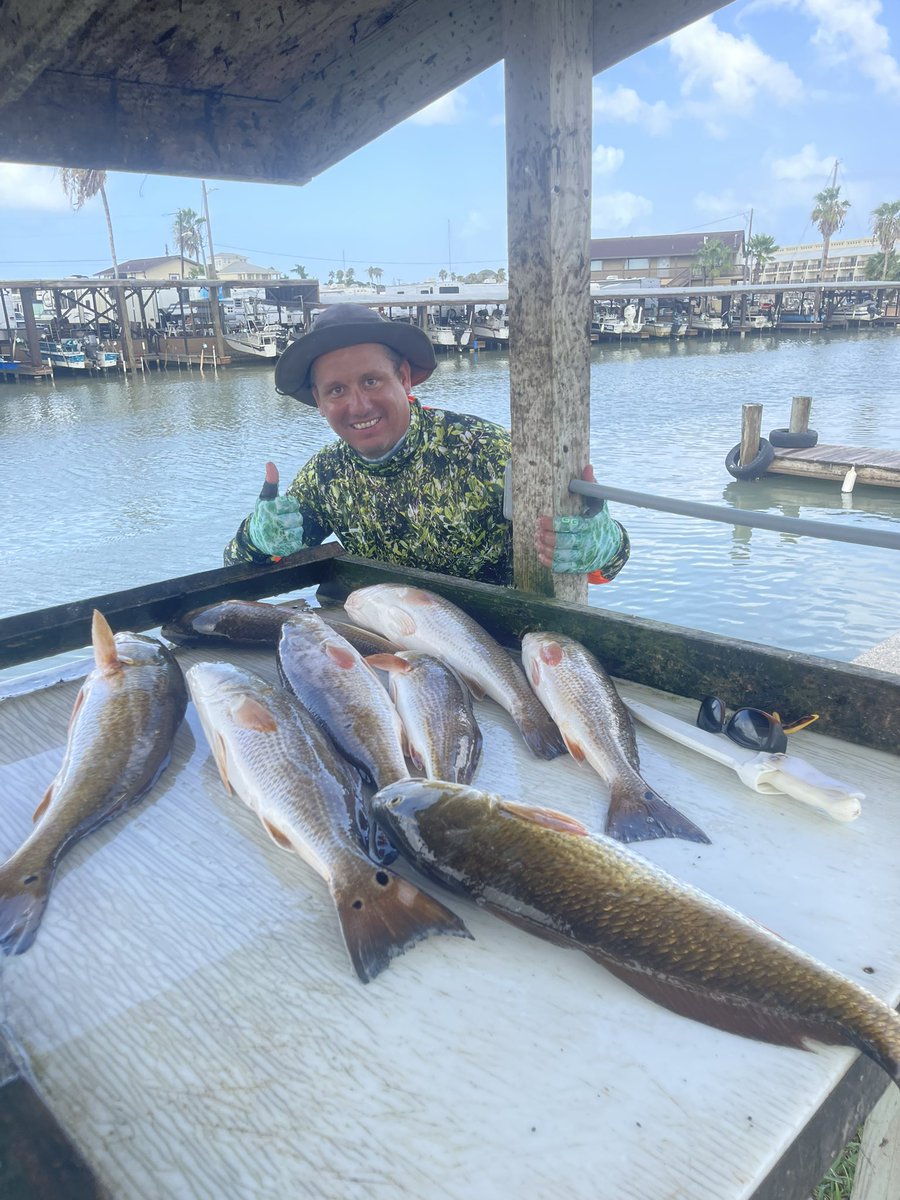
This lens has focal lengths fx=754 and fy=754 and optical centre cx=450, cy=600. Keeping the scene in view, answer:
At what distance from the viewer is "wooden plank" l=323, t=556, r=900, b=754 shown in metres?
2.12

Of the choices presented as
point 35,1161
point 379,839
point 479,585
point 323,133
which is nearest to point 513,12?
point 323,133

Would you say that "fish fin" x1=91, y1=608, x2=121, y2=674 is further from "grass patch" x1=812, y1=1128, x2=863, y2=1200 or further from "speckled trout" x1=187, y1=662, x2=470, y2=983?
"grass patch" x1=812, y1=1128, x2=863, y2=1200

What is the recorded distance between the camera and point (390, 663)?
2.50 metres

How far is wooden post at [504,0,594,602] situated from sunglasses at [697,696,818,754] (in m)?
1.11

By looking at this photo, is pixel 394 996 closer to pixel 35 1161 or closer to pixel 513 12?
pixel 35 1161

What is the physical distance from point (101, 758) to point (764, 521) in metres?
2.01

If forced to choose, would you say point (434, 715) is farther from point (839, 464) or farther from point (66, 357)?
point (66, 357)

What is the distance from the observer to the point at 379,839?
70.7 inches

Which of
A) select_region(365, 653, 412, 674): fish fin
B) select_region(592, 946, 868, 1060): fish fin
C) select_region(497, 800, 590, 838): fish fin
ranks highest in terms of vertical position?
select_region(365, 653, 412, 674): fish fin

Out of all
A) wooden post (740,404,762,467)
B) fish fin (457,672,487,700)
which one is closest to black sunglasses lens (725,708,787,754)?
fish fin (457,672,487,700)

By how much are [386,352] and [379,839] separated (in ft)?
9.25

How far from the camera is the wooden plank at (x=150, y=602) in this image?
2.82 meters

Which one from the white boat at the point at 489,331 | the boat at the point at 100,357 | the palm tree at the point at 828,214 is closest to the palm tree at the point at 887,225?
the palm tree at the point at 828,214

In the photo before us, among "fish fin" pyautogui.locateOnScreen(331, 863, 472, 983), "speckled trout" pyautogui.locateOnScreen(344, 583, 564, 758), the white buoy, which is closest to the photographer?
"fish fin" pyautogui.locateOnScreen(331, 863, 472, 983)
